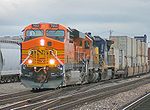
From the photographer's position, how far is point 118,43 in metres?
42.2

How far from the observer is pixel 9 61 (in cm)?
3017

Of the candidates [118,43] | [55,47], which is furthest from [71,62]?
[118,43]

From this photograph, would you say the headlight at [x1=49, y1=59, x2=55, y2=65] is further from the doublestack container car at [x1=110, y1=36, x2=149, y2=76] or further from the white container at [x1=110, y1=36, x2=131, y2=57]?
the white container at [x1=110, y1=36, x2=131, y2=57]

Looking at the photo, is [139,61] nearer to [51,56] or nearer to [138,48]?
[138,48]

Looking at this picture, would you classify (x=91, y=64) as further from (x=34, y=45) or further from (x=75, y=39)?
(x=34, y=45)

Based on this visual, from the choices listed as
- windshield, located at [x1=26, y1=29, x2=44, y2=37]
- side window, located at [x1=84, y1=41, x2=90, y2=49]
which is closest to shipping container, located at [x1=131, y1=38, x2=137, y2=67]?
side window, located at [x1=84, y1=41, x2=90, y2=49]

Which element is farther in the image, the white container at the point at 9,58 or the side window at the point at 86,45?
the white container at the point at 9,58

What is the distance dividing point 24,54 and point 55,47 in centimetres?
176

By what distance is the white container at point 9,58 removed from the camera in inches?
1145

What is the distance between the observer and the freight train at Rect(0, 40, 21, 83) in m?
29.2

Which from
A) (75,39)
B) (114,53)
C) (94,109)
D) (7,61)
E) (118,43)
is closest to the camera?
(94,109)

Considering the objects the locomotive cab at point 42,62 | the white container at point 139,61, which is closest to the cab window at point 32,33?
the locomotive cab at point 42,62

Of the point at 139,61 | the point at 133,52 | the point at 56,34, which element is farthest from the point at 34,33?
the point at 139,61

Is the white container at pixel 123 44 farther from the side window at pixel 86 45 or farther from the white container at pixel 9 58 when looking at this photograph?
the side window at pixel 86 45
